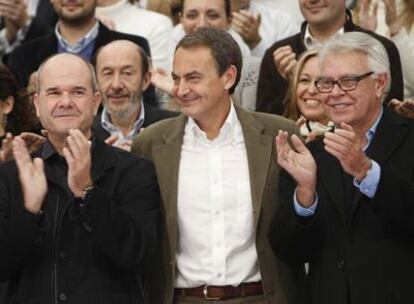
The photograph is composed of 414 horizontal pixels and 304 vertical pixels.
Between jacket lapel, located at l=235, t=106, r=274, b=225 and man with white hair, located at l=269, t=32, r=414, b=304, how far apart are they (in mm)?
121

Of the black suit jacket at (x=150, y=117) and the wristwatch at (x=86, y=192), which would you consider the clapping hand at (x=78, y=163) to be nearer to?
the wristwatch at (x=86, y=192)

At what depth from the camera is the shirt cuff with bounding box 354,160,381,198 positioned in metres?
5.16

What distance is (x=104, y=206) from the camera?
5.17 m

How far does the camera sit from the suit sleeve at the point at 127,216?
518 cm

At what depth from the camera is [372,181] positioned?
5.17 metres

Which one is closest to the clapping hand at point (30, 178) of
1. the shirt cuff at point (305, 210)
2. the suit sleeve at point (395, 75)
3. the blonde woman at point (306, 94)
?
the shirt cuff at point (305, 210)

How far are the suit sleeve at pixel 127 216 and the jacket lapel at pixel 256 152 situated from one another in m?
0.46

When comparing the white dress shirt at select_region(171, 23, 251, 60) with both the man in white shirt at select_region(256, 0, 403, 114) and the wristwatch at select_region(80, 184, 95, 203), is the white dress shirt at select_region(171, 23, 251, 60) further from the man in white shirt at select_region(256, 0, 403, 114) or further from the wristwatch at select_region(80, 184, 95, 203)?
the wristwatch at select_region(80, 184, 95, 203)

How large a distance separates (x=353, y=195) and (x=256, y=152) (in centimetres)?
55

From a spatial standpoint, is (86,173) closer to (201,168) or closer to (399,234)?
(201,168)

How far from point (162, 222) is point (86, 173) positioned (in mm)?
610

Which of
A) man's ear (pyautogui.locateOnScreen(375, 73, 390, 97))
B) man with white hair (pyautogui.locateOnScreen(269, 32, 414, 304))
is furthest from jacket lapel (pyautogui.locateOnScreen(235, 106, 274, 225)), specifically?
man's ear (pyautogui.locateOnScreen(375, 73, 390, 97))

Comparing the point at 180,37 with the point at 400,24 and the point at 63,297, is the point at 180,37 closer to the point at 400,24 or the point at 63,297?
the point at 400,24

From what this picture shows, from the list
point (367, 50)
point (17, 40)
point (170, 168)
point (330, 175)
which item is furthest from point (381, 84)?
point (17, 40)
